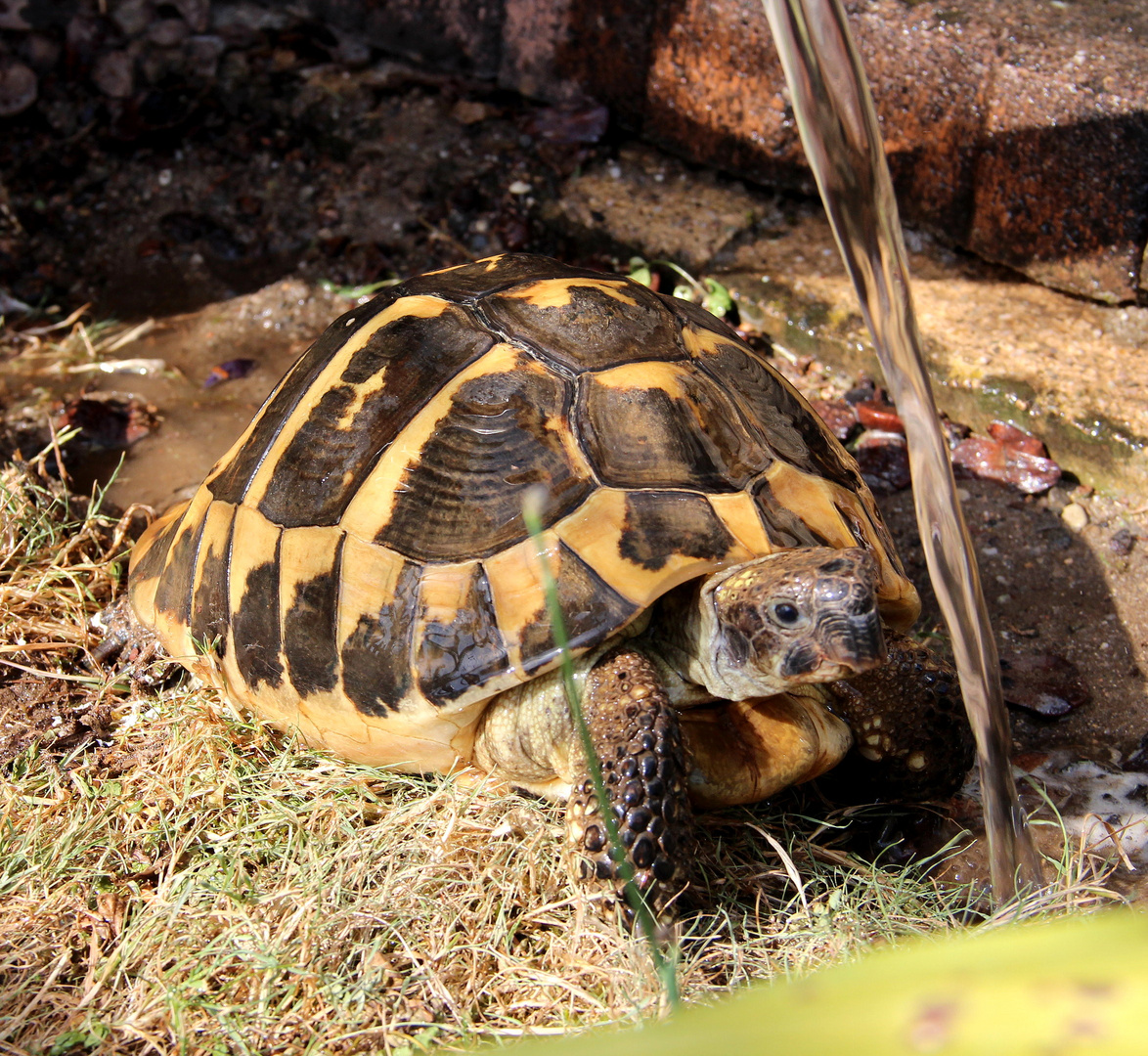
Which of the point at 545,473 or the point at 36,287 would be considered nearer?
the point at 545,473

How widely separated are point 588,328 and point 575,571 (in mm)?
614

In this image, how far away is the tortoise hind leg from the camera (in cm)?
185

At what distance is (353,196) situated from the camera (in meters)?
4.73

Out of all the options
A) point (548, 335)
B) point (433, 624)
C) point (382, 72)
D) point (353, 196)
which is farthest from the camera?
point (382, 72)

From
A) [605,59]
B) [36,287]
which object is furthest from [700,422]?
[36,287]

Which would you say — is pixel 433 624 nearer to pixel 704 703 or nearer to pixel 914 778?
pixel 704 703

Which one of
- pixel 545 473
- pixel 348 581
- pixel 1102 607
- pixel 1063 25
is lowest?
pixel 1102 607

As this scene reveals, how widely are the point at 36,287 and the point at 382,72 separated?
207 cm

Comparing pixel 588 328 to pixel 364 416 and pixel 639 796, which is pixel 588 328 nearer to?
pixel 364 416

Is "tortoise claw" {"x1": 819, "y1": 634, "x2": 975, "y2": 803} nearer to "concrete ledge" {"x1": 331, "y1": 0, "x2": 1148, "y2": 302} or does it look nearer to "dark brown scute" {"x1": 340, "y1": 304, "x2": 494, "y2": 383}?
"dark brown scute" {"x1": 340, "y1": 304, "x2": 494, "y2": 383}

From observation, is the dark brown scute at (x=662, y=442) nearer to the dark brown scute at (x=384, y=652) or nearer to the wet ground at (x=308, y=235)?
the dark brown scute at (x=384, y=652)

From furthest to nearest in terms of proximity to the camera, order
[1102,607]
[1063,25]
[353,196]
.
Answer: [353,196] → [1063,25] → [1102,607]

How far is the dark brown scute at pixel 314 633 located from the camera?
215 cm

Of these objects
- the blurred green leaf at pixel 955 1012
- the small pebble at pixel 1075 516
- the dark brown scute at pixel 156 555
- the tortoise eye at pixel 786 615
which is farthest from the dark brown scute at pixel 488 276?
the blurred green leaf at pixel 955 1012
